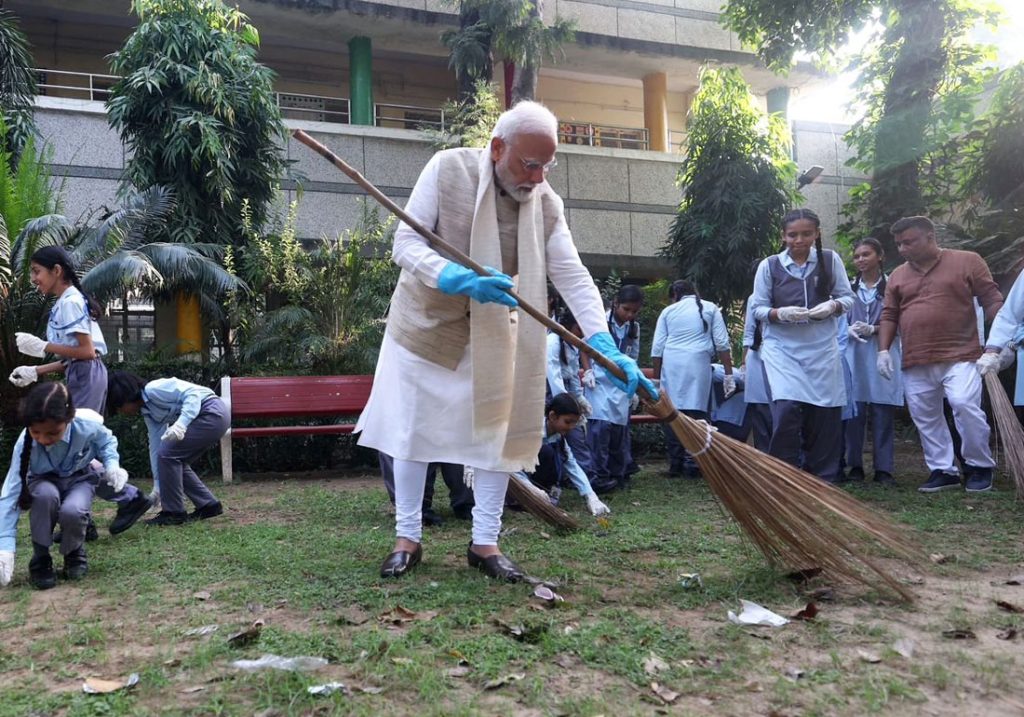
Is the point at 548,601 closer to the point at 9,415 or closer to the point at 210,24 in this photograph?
the point at 9,415

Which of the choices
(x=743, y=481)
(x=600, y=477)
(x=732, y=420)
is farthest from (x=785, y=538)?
(x=732, y=420)

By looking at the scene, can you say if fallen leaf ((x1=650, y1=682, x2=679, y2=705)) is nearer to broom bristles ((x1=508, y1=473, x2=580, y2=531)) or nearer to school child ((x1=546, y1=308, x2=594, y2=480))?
broom bristles ((x1=508, y1=473, x2=580, y2=531))

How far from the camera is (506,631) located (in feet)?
9.84

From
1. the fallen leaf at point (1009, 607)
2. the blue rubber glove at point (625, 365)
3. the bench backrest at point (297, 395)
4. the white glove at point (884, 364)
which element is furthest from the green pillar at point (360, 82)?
the fallen leaf at point (1009, 607)

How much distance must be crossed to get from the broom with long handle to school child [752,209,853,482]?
8.50ft

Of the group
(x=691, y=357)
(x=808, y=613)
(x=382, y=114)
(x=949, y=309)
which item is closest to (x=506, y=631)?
(x=808, y=613)

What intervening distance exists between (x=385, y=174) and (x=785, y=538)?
37.6 feet

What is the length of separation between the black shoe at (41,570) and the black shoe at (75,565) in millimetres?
93

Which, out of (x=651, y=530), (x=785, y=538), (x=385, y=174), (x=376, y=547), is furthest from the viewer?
(x=385, y=174)

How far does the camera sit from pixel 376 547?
4594 millimetres

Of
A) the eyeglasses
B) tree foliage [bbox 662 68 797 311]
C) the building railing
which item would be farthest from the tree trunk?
the eyeglasses

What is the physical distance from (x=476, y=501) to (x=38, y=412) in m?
1.97

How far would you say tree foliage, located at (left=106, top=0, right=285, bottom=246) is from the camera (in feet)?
35.5

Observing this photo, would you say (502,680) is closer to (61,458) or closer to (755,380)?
(61,458)
